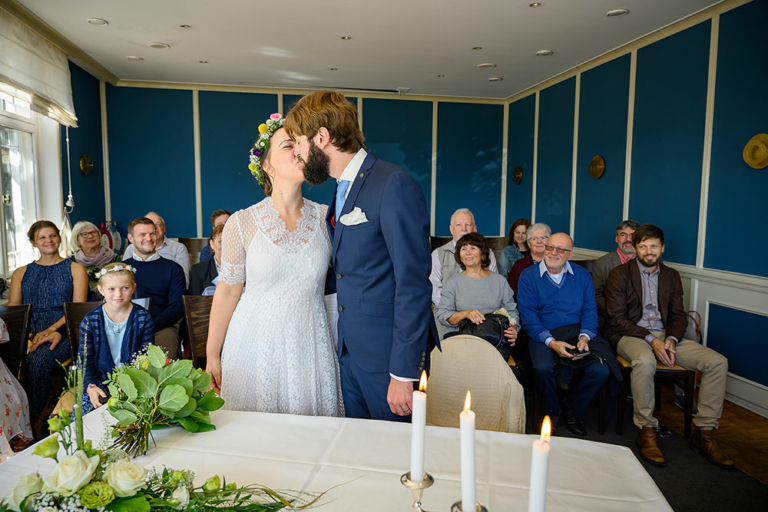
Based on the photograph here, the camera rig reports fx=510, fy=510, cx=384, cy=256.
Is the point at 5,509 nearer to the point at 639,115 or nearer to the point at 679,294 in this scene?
the point at 679,294

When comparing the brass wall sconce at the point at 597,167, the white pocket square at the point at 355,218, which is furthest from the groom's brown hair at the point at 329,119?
the brass wall sconce at the point at 597,167

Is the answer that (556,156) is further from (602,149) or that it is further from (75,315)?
(75,315)

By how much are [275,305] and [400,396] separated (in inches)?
25.8

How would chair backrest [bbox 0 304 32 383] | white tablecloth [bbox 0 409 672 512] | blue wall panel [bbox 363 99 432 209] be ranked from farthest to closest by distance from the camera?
blue wall panel [bbox 363 99 432 209]
chair backrest [bbox 0 304 32 383]
white tablecloth [bbox 0 409 672 512]

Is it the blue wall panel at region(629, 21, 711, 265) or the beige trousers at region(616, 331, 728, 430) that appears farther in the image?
the blue wall panel at region(629, 21, 711, 265)

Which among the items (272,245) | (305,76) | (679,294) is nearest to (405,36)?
(305,76)

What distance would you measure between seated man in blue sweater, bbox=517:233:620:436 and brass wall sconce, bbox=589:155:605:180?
2.37m

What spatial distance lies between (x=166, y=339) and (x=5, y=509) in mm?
2826

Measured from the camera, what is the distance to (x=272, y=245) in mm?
1948

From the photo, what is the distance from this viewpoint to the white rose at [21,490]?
30.2 inches

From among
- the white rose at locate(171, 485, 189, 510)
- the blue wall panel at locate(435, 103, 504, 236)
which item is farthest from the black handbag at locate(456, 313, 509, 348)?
the blue wall panel at locate(435, 103, 504, 236)

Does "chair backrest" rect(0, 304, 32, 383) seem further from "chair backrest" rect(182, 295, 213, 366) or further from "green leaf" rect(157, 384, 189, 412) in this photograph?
"green leaf" rect(157, 384, 189, 412)

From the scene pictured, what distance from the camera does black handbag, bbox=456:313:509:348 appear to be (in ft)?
11.0

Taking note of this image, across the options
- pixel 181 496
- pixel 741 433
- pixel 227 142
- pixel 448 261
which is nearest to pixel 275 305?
pixel 181 496
